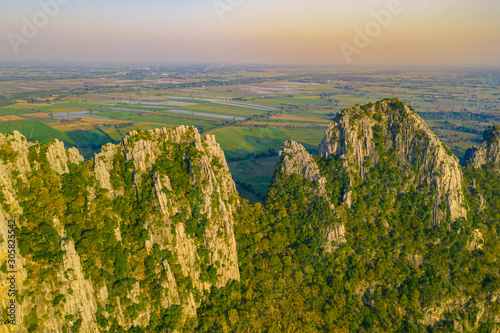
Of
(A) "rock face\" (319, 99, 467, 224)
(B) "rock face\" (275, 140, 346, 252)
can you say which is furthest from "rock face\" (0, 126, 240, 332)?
(A) "rock face\" (319, 99, 467, 224)

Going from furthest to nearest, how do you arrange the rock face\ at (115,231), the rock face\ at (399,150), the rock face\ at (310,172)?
the rock face\ at (399,150), the rock face\ at (310,172), the rock face\ at (115,231)

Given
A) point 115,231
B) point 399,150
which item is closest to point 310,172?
point 399,150

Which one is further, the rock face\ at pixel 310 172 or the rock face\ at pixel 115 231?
the rock face\ at pixel 310 172

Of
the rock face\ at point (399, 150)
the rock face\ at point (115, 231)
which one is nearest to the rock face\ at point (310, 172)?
the rock face\ at point (399, 150)

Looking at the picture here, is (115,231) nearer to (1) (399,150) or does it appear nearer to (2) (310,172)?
(2) (310,172)

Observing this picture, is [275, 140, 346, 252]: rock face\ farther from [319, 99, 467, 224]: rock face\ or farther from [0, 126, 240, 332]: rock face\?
[0, 126, 240, 332]: rock face\

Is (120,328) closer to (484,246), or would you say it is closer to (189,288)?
(189,288)

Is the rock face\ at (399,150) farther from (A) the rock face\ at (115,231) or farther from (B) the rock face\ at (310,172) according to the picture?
(A) the rock face\ at (115,231)
